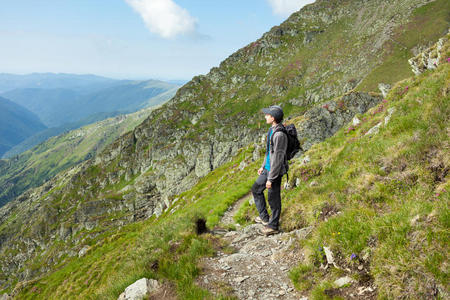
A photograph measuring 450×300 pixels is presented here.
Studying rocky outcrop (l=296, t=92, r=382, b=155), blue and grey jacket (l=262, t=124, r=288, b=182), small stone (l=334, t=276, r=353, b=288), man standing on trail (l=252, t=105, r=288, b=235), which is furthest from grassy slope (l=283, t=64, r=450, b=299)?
rocky outcrop (l=296, t=92, r=382, b=155)

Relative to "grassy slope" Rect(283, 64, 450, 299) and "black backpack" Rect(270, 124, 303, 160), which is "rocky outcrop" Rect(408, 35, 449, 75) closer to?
"grassy slope" Rect(283, 64, 450, 299)

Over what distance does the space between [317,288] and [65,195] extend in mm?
231858

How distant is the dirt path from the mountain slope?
111 meters

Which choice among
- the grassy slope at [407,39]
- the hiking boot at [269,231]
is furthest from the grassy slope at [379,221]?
the grassy slope at [407,39]

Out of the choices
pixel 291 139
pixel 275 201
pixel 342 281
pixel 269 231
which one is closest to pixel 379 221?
pixel 342 281

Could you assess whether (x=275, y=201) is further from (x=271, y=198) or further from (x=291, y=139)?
(x=291, y=139)

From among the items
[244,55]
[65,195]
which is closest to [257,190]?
[244,55]

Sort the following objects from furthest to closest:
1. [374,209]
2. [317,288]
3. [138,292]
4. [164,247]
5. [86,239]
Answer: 1. [86,239]
2. [164,247]
3. [374,209]
4. [138,292]
5. [317,288]

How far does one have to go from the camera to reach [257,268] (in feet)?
21.1

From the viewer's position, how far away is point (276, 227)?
8.57m

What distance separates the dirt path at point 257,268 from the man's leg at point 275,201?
1.53 feet

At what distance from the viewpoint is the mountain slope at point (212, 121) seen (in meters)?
128

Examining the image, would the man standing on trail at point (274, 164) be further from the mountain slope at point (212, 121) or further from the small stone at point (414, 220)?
the mountain slope at point (212, 121)

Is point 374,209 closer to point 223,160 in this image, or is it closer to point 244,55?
point 223,160
